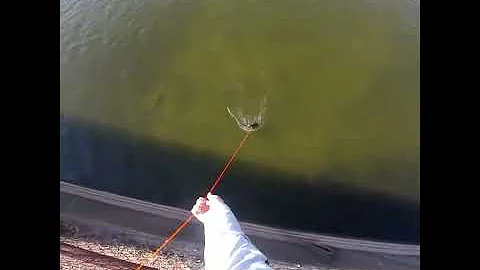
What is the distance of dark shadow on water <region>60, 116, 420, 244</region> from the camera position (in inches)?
78.2

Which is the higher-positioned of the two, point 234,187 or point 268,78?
point 268,78

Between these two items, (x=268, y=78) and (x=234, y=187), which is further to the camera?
(x=268, y=78)

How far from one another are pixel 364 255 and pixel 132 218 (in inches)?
35.1

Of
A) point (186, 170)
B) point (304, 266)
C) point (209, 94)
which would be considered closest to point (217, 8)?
point (209, 94)

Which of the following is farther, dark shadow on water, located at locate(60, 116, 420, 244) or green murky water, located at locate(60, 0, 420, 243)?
green murky water, located at locate(60, 0, 420, 243)

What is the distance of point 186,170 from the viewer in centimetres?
209

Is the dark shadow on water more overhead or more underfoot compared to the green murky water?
more underfoot

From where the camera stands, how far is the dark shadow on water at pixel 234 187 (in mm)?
1985

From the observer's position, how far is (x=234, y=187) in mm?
2043

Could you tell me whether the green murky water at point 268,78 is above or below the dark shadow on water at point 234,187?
above

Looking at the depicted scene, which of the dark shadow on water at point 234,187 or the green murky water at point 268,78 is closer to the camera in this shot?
the dark shadow on water at point 234,187
